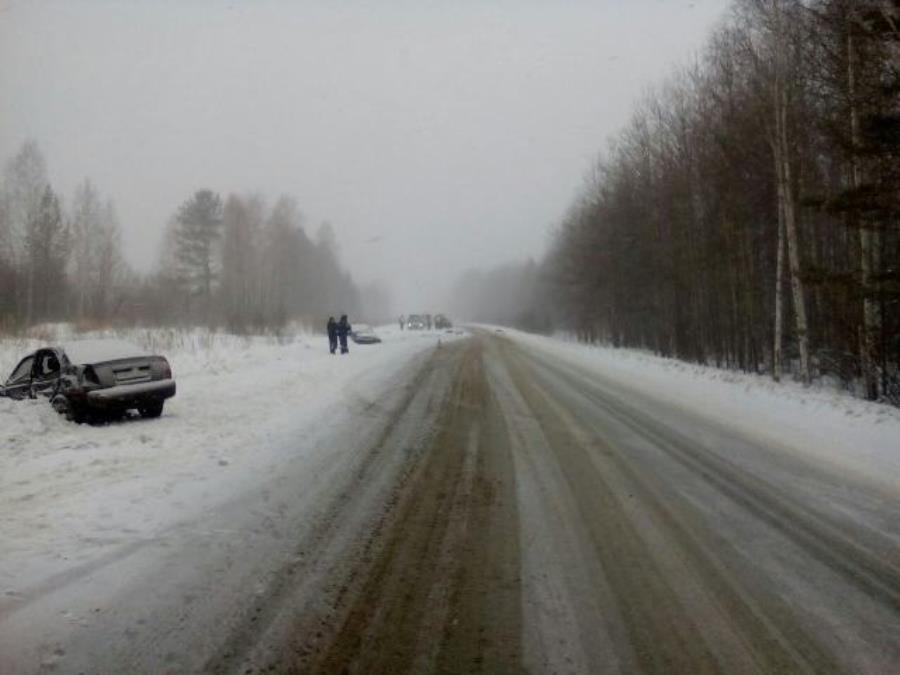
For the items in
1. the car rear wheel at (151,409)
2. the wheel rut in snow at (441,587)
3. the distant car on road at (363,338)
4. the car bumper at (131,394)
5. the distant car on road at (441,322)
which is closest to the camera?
the wheel rut in snow at (441,587)

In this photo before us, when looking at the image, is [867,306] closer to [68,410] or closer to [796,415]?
[796,415]

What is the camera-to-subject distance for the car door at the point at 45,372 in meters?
10.3

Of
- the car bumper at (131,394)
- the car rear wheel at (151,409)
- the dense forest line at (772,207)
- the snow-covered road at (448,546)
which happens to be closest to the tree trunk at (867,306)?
the dense forest line at (772,207)

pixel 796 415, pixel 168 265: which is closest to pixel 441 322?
pixel 168 265

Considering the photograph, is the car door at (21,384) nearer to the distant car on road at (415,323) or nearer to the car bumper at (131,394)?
the car bumper at (131,394)

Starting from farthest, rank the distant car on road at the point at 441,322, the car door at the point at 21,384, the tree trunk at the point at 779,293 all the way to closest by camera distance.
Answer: the distant car on road at the point at 441,322 → the tree trunk at the point at 779,293 → the car door at the point at 21,384

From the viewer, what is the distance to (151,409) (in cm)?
973

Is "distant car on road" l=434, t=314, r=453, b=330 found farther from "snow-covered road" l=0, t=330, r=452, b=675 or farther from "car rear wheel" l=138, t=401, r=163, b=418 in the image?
"car rear wheel" l=138, t=401, r=163, b=418

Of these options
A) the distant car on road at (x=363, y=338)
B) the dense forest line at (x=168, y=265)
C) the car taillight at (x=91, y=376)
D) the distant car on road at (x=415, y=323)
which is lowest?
the car taillight at (x=91, y=376)

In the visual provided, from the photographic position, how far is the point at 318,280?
75.3 m

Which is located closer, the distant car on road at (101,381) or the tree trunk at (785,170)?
the distant car on road at (101,381)

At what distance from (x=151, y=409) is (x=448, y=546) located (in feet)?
24.6

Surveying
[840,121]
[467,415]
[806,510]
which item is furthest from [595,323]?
[806,510]

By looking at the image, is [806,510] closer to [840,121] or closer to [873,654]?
[873,654]
